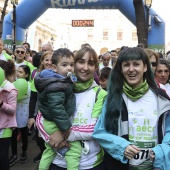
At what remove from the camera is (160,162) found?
1779mm

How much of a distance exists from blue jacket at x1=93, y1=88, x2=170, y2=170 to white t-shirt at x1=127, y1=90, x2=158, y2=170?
0.05 meters

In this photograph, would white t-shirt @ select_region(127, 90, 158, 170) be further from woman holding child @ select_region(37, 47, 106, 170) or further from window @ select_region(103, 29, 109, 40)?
window @ select_region(103, 29, 109, 40)

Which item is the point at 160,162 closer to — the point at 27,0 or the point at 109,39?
the point at 27,0

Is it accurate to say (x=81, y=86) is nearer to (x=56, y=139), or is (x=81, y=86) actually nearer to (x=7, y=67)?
(x=56, y=139)

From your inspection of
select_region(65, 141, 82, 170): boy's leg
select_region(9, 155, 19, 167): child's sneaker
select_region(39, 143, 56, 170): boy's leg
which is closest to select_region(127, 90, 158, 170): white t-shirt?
select_region(65, 141, 82, 170): boy's leg

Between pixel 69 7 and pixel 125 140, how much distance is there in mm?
10380

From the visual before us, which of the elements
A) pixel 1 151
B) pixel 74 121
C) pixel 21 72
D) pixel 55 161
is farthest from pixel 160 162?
pixel 21 72

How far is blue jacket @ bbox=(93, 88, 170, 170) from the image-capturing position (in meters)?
1.79

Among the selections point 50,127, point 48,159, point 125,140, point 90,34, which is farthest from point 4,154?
point 90,34

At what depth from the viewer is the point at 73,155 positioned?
6.72ft

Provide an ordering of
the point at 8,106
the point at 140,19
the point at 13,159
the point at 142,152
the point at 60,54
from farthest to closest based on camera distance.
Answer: the point at 140,19, the point at 13,159, the point at 8,106, the point at 60,54, the point at 142,152

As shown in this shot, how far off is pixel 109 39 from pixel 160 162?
53988 millimetres

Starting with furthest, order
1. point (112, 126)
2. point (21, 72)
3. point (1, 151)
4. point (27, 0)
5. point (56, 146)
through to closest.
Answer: point (27, 0)
point (21, 72)
point (1, 151)
point (56, 146)
point (112, 126)

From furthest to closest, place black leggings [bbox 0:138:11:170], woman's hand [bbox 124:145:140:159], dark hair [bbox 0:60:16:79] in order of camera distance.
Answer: dark hair [bbox 0:60:16:79] < black leggings [bbox 0:138:11:170] < woman's hand [bbox 124:145:140:159]
